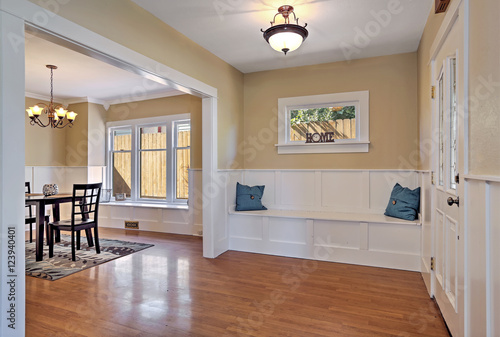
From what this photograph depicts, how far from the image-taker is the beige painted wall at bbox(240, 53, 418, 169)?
393cm

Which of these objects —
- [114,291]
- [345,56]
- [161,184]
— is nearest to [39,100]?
[161,184]

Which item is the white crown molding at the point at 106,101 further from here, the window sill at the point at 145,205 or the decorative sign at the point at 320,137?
the decorative sign at the point at 320,137

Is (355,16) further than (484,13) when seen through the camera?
Yes

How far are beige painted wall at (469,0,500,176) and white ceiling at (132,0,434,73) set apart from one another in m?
1.50

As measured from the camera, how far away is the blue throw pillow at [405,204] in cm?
355

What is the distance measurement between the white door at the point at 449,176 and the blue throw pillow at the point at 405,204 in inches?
35.4

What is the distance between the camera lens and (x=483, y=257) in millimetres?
1419

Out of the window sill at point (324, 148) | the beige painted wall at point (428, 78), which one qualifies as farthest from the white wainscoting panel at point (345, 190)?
the beige painted wall at point (428, 78)

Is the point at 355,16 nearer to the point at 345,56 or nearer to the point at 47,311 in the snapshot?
the point at 345,56

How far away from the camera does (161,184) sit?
19.7ft

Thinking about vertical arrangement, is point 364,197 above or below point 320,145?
below

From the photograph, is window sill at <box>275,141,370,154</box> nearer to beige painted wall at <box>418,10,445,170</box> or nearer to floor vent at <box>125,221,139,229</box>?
beige painted wall at <box>418,10,445,170</box>

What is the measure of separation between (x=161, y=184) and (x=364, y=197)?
3882mm

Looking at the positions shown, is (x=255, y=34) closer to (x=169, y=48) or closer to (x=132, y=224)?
(x=169, y=48)
